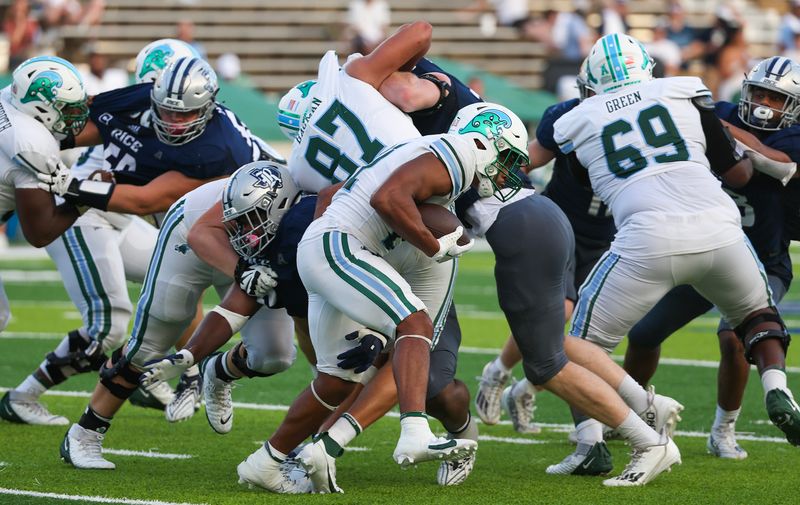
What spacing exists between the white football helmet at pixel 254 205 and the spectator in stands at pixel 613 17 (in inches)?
575

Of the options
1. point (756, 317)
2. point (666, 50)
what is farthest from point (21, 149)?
point (666, 50)

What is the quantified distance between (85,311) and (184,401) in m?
0.88

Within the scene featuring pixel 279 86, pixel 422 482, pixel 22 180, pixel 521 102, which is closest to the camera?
pixel 422 482

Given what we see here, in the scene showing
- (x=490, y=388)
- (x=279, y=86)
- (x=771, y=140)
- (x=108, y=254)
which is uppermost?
(x=771, y=140)

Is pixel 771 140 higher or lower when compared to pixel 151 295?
higher

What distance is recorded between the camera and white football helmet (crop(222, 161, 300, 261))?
196 inches

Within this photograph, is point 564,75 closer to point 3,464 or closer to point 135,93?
point 135,93

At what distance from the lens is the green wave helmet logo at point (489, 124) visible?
184 inches

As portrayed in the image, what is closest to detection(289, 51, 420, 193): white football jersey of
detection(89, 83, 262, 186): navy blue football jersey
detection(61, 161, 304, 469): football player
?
detection(61, 161, 304, 469): football player

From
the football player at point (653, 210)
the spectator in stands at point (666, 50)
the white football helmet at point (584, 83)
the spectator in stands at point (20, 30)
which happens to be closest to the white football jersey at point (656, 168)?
the football player at point (653, 210)

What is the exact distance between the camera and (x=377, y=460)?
5562mm

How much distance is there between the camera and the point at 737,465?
5.43 m

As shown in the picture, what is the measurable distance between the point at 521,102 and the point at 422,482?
13598 millimetres

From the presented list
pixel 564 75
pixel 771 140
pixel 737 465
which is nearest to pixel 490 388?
pixel 737 465
